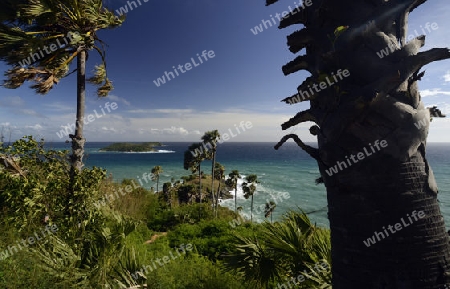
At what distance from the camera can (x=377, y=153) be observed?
1565mm

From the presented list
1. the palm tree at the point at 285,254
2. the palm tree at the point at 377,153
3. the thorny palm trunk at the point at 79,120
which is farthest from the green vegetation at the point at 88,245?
the palm tree at the point at 377,153

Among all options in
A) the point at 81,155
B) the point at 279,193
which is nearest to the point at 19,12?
the point at 81,155

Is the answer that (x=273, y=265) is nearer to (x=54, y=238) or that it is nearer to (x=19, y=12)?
(x=54, y=238)

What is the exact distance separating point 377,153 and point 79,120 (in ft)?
25.8

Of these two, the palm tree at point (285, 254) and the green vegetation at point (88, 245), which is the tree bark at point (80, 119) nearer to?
the green vegetation at point (88, 245)

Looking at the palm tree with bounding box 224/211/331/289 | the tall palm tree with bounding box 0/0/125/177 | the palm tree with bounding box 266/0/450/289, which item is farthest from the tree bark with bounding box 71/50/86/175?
the palm tree with bounding box 266/0/450/289

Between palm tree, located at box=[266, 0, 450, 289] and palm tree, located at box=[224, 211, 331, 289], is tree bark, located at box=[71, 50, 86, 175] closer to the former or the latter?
palm tree, located at box=[224, 211, 331, 289]

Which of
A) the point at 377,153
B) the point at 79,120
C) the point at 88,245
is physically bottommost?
the point at 88,245

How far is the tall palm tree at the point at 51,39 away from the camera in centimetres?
587

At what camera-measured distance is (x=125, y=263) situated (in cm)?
523

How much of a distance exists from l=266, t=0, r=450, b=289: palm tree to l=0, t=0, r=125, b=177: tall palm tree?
718 cm

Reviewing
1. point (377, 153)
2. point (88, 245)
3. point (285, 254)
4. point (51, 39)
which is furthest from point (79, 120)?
point (377, 153)

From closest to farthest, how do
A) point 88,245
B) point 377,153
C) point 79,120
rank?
point 377,153 < point 88,245 < point 79,120

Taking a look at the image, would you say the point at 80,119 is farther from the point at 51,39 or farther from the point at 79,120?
the point at 51,39
